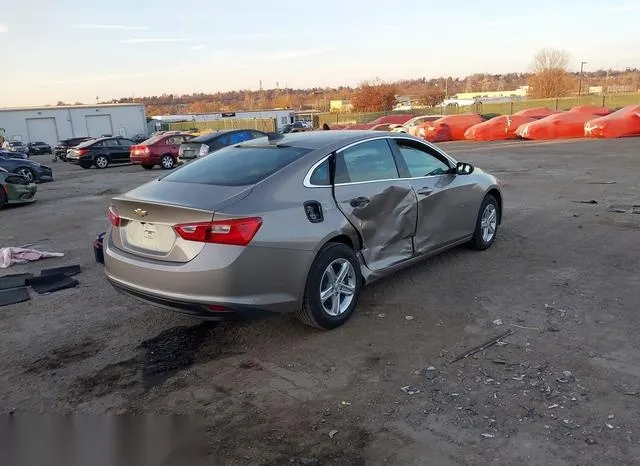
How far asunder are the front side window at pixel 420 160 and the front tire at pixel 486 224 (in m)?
0.90

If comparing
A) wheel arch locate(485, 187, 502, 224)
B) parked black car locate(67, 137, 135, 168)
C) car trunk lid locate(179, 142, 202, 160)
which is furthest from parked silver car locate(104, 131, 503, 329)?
parked black car locate(67, 137, 135, 168)

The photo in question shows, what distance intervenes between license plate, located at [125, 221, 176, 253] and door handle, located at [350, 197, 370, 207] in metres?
1.57

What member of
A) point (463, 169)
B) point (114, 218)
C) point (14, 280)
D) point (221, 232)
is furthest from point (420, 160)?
point (14, 280)

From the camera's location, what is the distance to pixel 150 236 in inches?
163

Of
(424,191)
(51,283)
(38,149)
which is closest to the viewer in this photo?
(424,191)

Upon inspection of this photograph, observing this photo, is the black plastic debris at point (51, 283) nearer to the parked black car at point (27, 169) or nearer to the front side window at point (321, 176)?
the front side window at point (321, 176)

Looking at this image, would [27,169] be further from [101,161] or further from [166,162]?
[101,161]

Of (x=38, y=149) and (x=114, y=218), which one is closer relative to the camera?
(x=114, y=218)

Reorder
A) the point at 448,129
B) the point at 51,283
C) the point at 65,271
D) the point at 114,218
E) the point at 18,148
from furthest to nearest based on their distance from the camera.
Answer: the point at 18,148, the point at 448,129, the point at 65,271, the point at 51,283, the point at 114,218

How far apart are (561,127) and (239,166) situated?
84.2 ft

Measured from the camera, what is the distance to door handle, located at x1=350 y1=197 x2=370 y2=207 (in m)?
4.71

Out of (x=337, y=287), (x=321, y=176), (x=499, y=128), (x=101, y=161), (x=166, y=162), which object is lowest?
(x=101, y=161)

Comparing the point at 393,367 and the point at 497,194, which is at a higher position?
the point at 497,194

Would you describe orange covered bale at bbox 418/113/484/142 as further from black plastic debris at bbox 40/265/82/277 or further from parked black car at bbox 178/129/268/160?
black plastic debris at bbox 40/265/82/277
